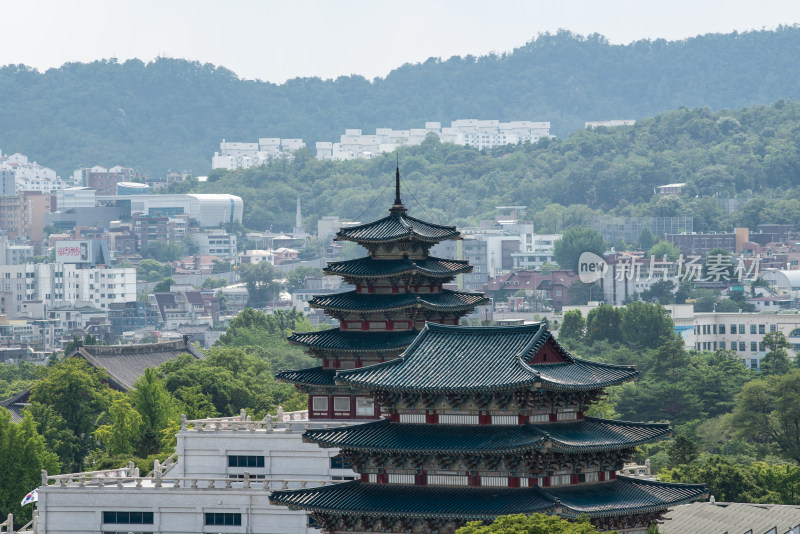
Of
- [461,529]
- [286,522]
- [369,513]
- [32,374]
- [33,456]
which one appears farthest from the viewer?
[32,374]

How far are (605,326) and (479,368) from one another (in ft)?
415

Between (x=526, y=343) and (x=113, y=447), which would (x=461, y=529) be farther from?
(x=113, y=447)

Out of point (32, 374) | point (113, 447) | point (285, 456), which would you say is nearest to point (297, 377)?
point (285, 456)

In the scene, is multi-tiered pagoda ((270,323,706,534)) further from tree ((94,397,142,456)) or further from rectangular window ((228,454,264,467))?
tree ((94,397,142,456))

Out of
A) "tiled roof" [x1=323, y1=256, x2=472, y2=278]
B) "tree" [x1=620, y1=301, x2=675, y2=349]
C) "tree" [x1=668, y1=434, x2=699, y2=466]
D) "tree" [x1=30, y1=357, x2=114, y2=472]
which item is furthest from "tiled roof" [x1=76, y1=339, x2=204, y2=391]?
"tiled roof" [x1=323, y1=256, x2=472, y2=278]

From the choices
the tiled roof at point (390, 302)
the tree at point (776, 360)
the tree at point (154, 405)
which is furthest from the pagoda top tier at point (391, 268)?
the tree at point (776, 360)

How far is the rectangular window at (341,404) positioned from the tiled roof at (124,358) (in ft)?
203

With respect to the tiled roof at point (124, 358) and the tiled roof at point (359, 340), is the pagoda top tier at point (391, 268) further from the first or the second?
the tiled roof at point (124, 358)

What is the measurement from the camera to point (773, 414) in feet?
385

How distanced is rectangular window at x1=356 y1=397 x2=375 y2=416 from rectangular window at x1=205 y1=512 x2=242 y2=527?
7.09 meters

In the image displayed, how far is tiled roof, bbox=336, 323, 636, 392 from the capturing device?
6047 centimetres

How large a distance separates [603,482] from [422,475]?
563cm

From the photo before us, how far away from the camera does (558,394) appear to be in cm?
6116

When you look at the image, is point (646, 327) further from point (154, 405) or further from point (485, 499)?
point (485, 499)
